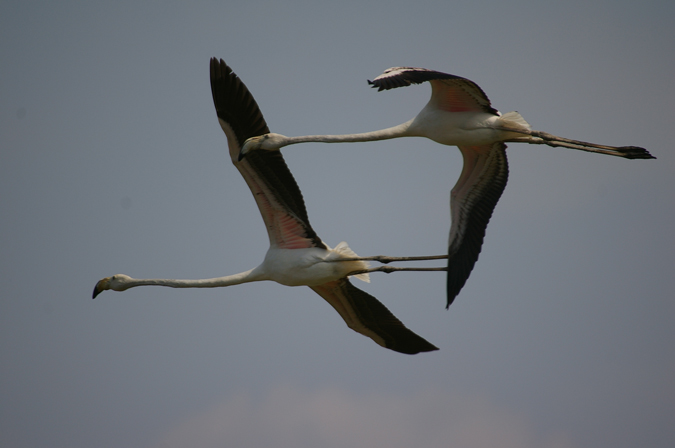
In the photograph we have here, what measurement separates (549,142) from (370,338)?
5.90m

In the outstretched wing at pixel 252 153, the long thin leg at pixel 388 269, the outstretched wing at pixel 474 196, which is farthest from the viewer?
the long thin leg at pixel 388 269

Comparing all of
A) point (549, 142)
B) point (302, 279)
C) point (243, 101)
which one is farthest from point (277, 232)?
point (549, 142)

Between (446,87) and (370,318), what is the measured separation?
5.45m

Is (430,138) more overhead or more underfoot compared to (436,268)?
more overhead

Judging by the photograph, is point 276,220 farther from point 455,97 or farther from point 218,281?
point 455,97

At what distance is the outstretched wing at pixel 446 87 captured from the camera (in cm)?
1483

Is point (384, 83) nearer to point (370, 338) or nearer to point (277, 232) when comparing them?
point (277, 232)

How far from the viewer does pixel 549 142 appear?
1734 centimetres

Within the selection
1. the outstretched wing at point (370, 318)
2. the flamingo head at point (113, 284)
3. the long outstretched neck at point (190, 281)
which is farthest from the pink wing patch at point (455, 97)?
the flamingo head at point (113, 284)

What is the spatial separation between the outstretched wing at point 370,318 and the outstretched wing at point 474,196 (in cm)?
225

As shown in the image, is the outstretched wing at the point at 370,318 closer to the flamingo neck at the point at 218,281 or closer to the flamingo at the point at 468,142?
the flamingo neck at the point at 218,281

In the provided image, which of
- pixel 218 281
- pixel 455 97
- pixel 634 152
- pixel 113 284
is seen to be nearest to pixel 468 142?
pixel 455 97

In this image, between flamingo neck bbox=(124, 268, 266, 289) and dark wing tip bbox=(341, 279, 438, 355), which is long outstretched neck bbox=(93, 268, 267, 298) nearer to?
flamingo neck bbox=(124, 268, 266, 289)

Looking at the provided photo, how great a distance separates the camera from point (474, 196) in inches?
701
